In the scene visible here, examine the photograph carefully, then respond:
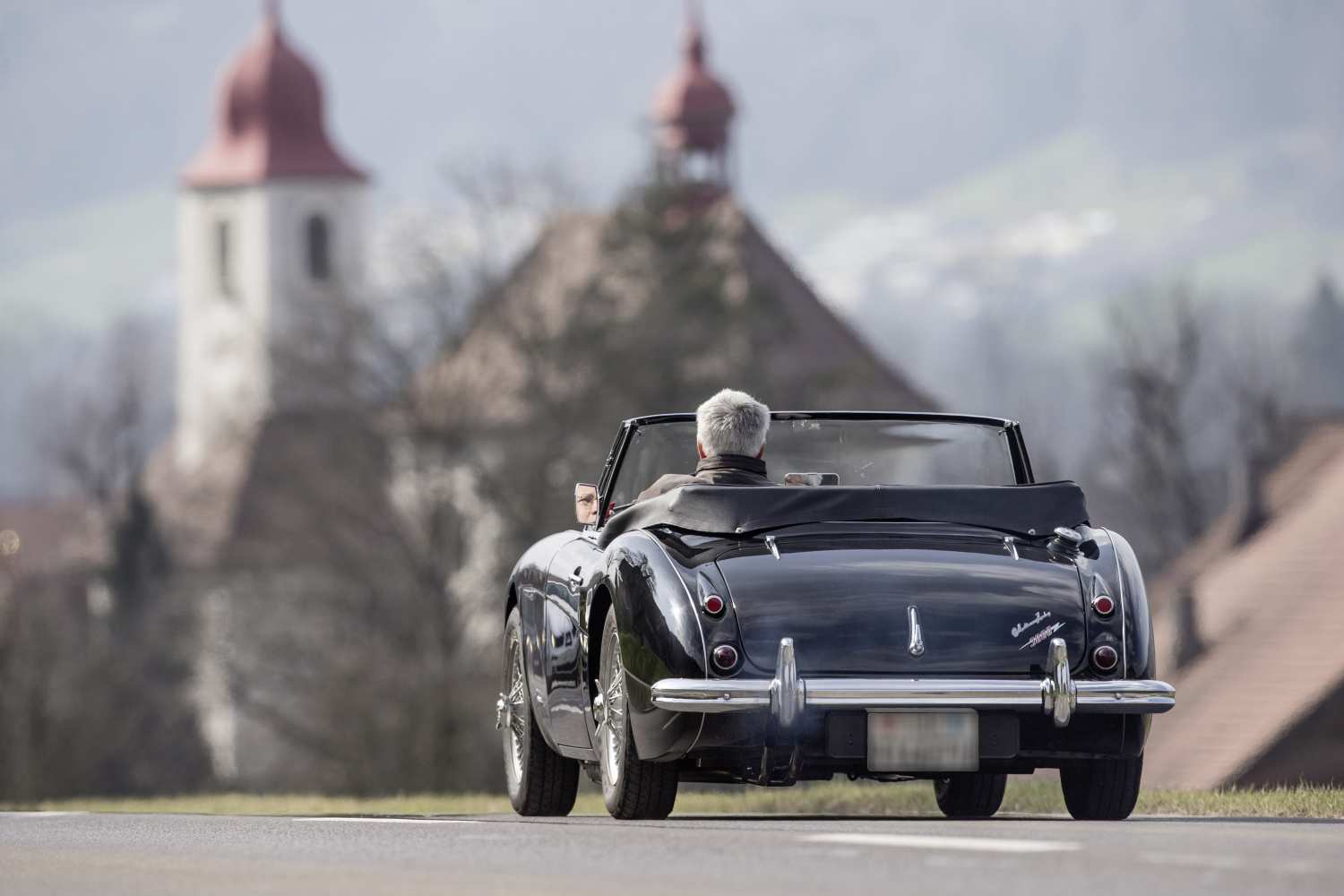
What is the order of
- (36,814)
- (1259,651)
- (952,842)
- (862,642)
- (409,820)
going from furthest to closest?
(1259,651)
(36,814)
(409,820)
(862,642)
(952,842)

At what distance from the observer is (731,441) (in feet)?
33.9

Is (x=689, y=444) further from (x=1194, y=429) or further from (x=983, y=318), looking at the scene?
(x=983, y=318)

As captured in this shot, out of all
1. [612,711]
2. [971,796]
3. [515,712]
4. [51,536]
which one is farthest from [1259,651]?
[51,536]

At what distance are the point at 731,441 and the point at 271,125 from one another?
330 ft

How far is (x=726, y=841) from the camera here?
8.71m

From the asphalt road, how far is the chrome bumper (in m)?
0.39

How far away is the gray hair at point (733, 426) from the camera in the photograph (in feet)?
33.9

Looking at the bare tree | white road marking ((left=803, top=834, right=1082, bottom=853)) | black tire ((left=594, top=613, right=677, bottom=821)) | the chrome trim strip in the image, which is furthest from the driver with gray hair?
the bare tree

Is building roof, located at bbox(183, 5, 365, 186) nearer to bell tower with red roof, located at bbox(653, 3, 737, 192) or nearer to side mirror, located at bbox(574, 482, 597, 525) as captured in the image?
bell tower with red roof, located at bbox(653, 3, 737, 192)

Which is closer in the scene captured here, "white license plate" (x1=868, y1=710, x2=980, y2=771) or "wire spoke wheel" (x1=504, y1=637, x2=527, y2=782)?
"white license plate" (x1=868, y1=710, x2=980, y2=771)

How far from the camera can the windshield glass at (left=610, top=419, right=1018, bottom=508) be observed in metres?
10.9

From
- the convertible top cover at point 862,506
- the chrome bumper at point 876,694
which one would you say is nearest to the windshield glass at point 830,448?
the convertible top cover at point 862,506

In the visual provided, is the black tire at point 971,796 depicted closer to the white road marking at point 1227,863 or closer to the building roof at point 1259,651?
the white road marking at point 1227,863

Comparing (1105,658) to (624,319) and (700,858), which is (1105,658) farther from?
(624,319)
